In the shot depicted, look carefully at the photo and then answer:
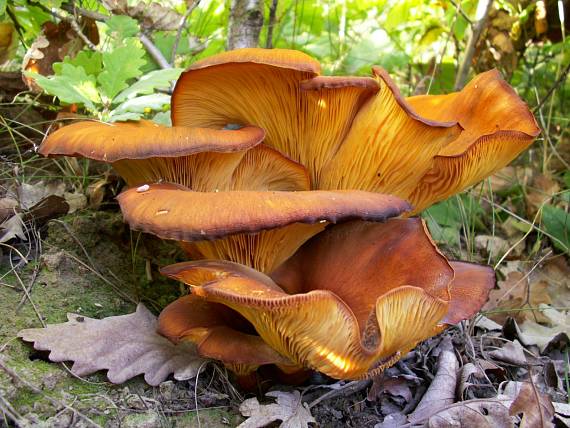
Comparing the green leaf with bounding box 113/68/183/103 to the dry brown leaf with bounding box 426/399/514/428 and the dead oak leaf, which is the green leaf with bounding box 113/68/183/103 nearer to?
the dry brown leaf with bounding box 426/399/514/428

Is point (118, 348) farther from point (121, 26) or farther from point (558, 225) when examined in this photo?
point (558, 225)

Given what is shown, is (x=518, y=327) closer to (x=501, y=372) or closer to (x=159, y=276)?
(x=501, y=372)

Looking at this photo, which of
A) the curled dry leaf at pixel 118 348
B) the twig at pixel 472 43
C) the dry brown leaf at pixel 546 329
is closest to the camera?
the curled dry leaf at pixel 118 348

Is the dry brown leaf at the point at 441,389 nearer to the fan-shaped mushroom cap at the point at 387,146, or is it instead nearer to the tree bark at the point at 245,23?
the fan-shaped mushroom cap at the point at 387,146

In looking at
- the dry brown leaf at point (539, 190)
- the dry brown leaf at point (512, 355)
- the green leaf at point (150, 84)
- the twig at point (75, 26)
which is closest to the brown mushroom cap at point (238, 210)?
the green leaf at point (150, 84)

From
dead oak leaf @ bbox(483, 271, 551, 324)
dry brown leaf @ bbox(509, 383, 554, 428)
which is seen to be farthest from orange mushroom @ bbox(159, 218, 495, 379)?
dead oak leaf @ bbox(483, 271, 551, 324)

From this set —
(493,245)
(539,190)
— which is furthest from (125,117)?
(539,190)

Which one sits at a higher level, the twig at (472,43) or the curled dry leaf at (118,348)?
the twig at (472,43)
